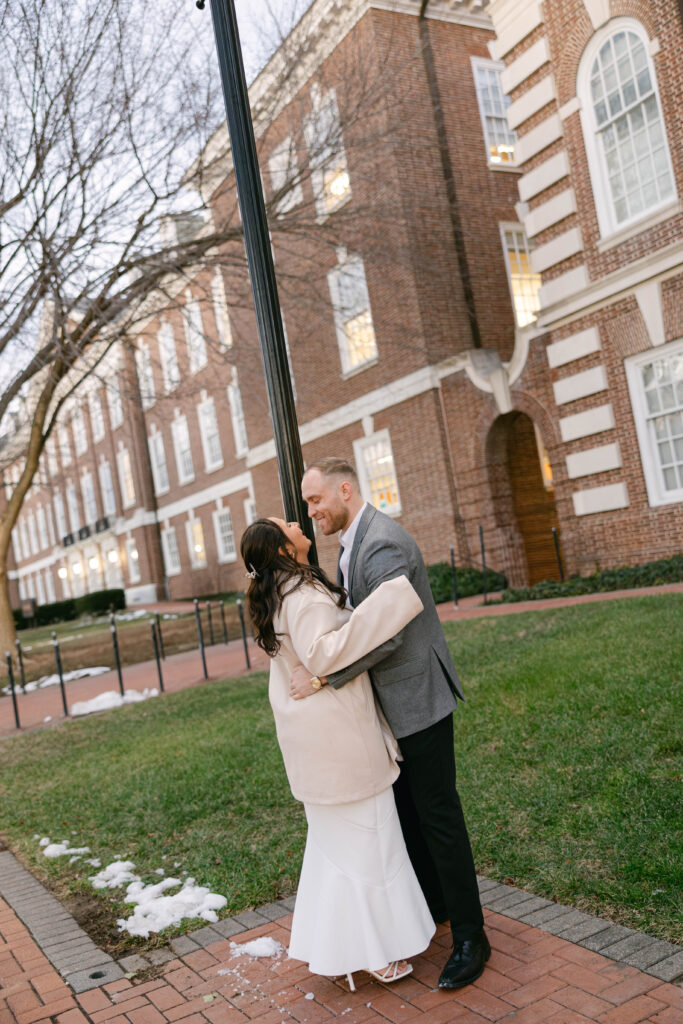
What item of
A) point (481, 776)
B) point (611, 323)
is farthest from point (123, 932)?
point (611, 323)

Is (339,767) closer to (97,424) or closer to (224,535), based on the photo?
(224,535)

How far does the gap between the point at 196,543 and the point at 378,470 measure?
14706 mm

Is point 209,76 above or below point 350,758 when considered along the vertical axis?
above

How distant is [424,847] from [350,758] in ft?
2.44

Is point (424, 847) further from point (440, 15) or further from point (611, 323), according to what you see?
point (440, 15)

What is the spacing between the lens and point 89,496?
44438 millimetres

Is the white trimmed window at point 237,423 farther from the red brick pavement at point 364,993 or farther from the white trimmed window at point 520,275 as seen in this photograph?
the red brick pavement at point 364,993

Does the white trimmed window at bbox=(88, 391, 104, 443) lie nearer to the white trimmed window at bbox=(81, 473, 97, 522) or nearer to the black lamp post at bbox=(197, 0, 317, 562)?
the white trimmed window at bbox=(81, 473, 97, 522)

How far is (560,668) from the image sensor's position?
24.8 feet

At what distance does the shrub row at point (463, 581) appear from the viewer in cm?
1650

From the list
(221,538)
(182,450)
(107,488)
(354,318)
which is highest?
(354,318)

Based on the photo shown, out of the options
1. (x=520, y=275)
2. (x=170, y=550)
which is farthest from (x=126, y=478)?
(x=520, y=275)

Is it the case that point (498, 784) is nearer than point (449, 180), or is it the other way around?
point (498, 784)

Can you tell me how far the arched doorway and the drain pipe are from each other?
8.25ft
